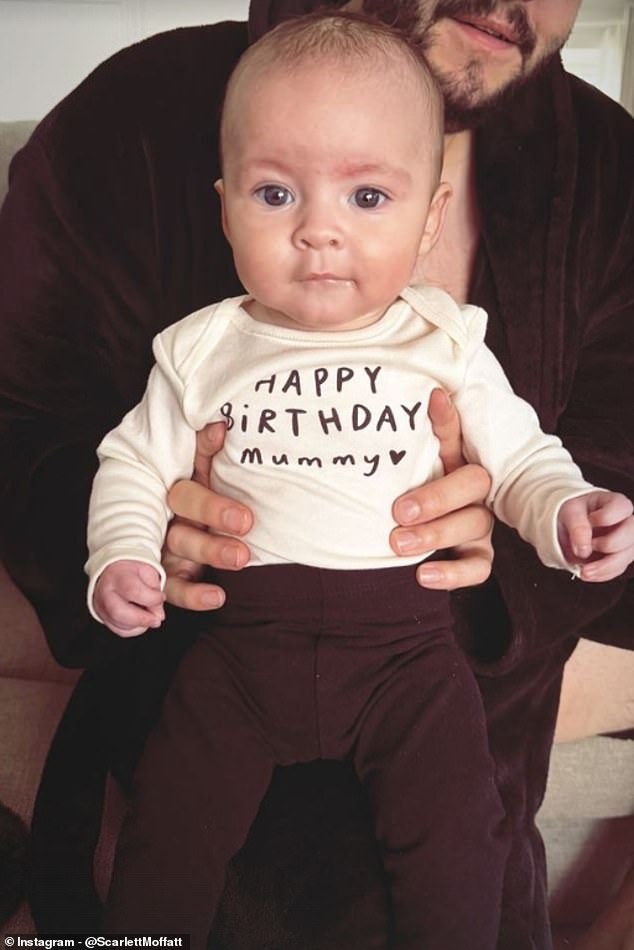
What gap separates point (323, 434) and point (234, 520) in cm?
8

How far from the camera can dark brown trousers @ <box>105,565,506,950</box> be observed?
570mm

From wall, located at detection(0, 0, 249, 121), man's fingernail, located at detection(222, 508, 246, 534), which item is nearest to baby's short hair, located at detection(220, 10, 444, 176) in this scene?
man's fingernail, located at detection(222, 508, 246, 534)

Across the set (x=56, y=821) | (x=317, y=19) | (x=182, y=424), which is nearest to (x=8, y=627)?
(x=56, y=821)

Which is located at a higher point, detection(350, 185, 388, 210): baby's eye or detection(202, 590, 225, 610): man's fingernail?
detection(350, 185, 388, 210): baby's eye

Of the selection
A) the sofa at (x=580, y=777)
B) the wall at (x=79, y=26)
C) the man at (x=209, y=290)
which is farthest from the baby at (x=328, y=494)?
the wall at (x=79, y=26)

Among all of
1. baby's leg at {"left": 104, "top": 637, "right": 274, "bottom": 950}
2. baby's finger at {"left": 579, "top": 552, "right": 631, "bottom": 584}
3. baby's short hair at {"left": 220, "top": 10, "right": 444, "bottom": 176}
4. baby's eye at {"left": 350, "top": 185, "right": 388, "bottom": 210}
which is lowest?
baby's leg at {"left": 104, "top": 637, "right": 274, "bottom": 950}

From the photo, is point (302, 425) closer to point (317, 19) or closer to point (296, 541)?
point (296, 541)

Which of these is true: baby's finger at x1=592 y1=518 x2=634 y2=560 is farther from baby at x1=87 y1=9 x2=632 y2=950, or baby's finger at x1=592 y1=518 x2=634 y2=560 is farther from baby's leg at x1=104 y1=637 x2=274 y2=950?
baby's leg at x1=104 y1=637 x2=274 y2=950

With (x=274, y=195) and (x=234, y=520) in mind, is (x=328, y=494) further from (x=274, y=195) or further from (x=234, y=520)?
(x=274, y=195)

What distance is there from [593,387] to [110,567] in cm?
46

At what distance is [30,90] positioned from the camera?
114 centimetres

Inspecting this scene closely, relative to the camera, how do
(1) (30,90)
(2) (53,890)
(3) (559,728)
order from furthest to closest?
(1) (30,90) < (3) (559,728) < (2) (53,890)

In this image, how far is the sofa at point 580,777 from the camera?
92 centimetres

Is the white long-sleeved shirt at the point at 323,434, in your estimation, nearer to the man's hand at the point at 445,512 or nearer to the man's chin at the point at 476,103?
the man's hand at the point at 445,512
